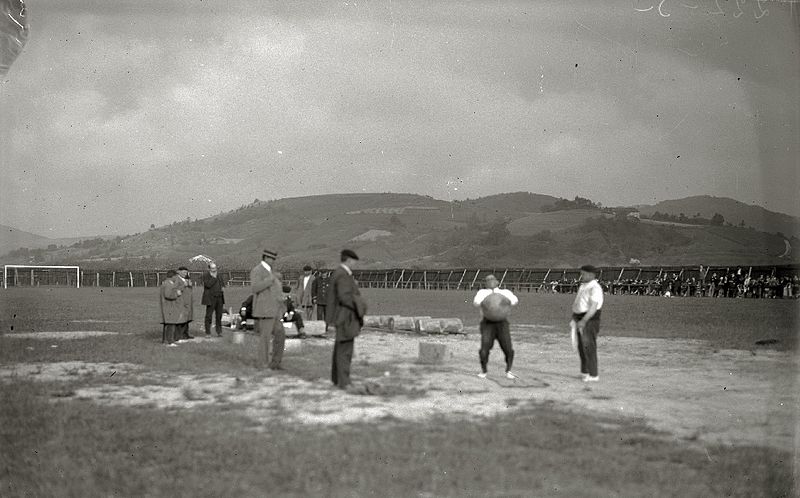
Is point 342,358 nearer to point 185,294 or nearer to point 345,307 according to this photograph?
point 345,307

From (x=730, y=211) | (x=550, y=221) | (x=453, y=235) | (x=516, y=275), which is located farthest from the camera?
(x=516, y=275)

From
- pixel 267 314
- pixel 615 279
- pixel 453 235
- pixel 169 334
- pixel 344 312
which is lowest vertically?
pixel 169 334

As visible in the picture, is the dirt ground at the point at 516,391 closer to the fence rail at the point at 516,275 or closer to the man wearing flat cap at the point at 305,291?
the fence rail at the point at 516,275

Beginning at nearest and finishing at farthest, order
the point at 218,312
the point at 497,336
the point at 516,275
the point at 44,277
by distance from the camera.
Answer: the point at 497,336 → the point at 218,312 → the point at 516,275 → the point at 44,277

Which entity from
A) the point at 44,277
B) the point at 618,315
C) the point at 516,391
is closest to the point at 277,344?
the point at 516,391

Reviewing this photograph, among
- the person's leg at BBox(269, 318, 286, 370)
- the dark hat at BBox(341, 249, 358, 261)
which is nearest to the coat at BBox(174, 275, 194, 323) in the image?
the person's leg at BBox(269, 318, 286, 370)

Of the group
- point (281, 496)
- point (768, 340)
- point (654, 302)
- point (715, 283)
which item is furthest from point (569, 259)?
point (715, 283)
